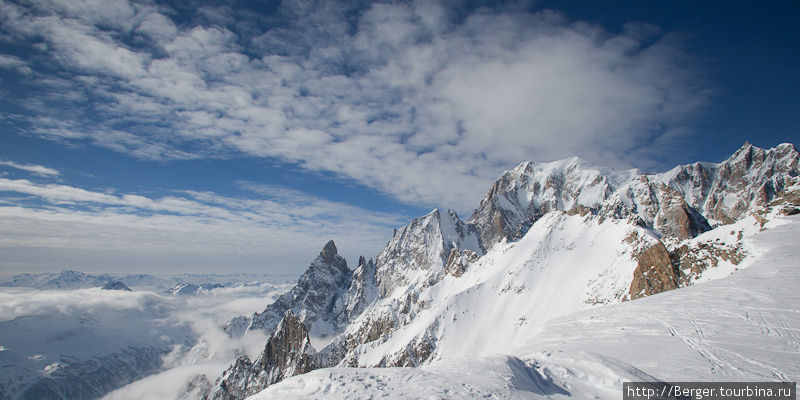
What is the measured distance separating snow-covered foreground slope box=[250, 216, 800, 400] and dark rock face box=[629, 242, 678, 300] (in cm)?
4347

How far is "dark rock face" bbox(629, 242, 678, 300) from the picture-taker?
207ft

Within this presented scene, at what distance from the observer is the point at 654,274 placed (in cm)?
6700

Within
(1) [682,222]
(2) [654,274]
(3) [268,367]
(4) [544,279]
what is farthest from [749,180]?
(3) [268,367]

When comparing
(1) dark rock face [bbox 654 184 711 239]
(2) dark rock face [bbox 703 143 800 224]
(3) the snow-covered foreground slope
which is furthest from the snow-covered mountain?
(3) the snow-covered foreground slope

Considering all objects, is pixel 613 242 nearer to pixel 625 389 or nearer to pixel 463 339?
pixel 463 339

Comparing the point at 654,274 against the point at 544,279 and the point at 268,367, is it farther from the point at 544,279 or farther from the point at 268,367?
the point at 268,367

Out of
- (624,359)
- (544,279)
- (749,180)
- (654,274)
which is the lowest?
(624,359)

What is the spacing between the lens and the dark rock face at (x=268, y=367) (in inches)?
5202

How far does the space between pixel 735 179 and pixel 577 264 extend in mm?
159211

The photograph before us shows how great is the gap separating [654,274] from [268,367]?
141m

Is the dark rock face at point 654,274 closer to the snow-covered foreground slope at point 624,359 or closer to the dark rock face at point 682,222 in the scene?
the snow-covered foreground slope at point 624,359

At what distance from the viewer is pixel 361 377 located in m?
12.9

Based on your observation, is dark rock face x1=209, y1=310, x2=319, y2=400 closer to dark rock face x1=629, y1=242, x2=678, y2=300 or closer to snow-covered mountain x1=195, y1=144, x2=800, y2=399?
snow-covered mountain x1=195, y1=144, x2=800, y2=399

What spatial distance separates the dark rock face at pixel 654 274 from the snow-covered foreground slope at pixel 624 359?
143 ft
